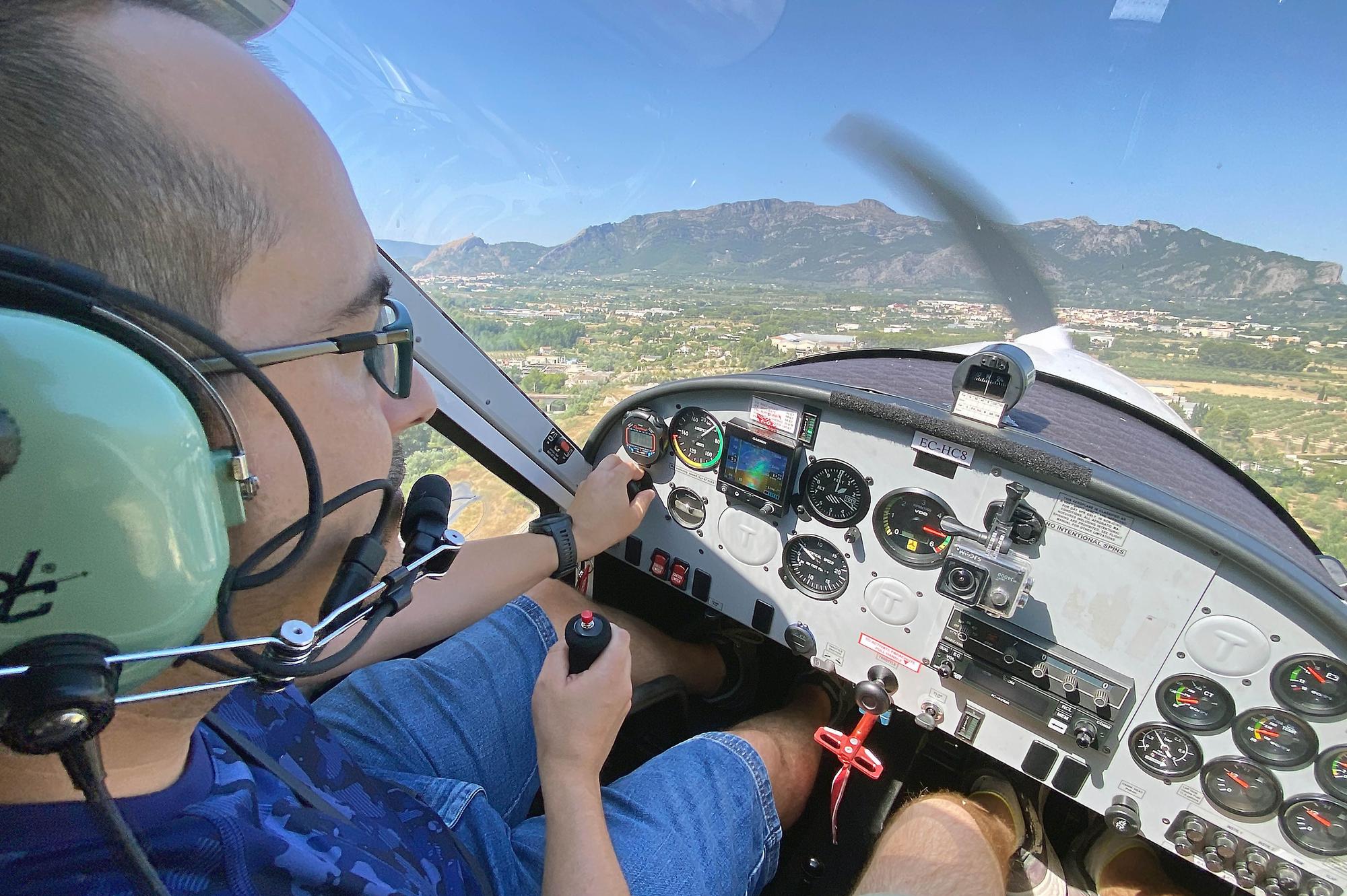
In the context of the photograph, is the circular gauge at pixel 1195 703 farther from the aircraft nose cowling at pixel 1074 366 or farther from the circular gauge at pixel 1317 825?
the aircraft nose cowling at pixel 1074 366

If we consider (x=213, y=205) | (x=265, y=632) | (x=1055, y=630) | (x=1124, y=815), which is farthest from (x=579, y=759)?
(x=1124, y=815)

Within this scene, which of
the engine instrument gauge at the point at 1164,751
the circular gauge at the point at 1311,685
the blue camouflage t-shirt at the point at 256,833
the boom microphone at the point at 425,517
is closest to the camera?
the blue camouflage t-shirt at the point at 256,833

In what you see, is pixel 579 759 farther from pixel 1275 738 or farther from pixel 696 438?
pixel 1275 738

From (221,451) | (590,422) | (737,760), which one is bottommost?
(737,760)

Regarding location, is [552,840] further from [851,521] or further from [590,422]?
[590,422]

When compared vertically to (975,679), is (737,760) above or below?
→ below

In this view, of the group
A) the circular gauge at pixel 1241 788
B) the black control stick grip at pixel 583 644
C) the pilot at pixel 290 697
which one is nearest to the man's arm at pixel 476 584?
the pilot at pixel 290 697

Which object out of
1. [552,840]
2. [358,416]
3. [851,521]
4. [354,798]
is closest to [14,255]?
[358,416]
